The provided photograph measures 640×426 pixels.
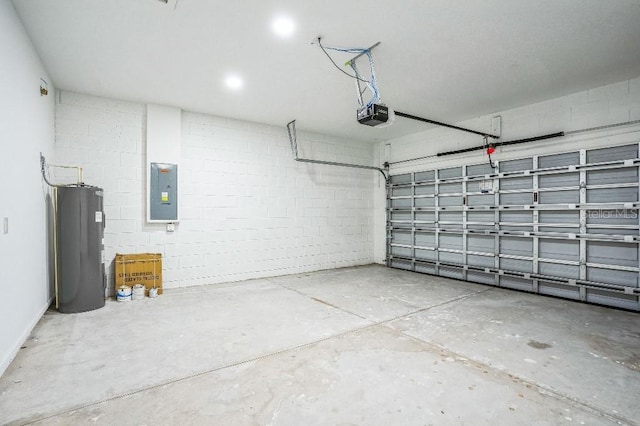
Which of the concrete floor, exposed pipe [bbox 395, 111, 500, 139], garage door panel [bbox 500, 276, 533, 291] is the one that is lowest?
the concrete floor

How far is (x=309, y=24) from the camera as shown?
118 inches

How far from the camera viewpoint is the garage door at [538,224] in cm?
425

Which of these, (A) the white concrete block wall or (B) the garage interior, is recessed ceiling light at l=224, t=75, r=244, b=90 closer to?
(B) the garage interior

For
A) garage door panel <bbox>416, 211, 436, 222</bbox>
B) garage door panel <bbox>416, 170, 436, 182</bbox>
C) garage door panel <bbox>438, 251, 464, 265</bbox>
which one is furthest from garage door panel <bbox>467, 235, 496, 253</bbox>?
garage door panel <bbox>416, 170, 436, 182</bbox>

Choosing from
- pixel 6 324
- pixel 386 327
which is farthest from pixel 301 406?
pixel 6 324

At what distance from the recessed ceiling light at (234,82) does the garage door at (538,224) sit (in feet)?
13.5

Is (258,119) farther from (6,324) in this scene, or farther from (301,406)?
(301,406)

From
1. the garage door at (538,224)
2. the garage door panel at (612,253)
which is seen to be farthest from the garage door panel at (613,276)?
the garage door panel at (612,253)

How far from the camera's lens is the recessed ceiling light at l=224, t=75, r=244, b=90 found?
4.15m

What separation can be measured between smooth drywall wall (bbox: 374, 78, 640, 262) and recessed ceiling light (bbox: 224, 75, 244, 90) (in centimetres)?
406

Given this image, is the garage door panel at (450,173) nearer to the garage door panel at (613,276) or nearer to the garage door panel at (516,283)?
the garage door panel at (516,283)

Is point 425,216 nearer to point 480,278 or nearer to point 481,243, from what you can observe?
point 481,243

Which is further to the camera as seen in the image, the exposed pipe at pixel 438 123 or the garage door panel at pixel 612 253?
the exposed pipe at pixel 438 123

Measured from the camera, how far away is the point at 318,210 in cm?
693
